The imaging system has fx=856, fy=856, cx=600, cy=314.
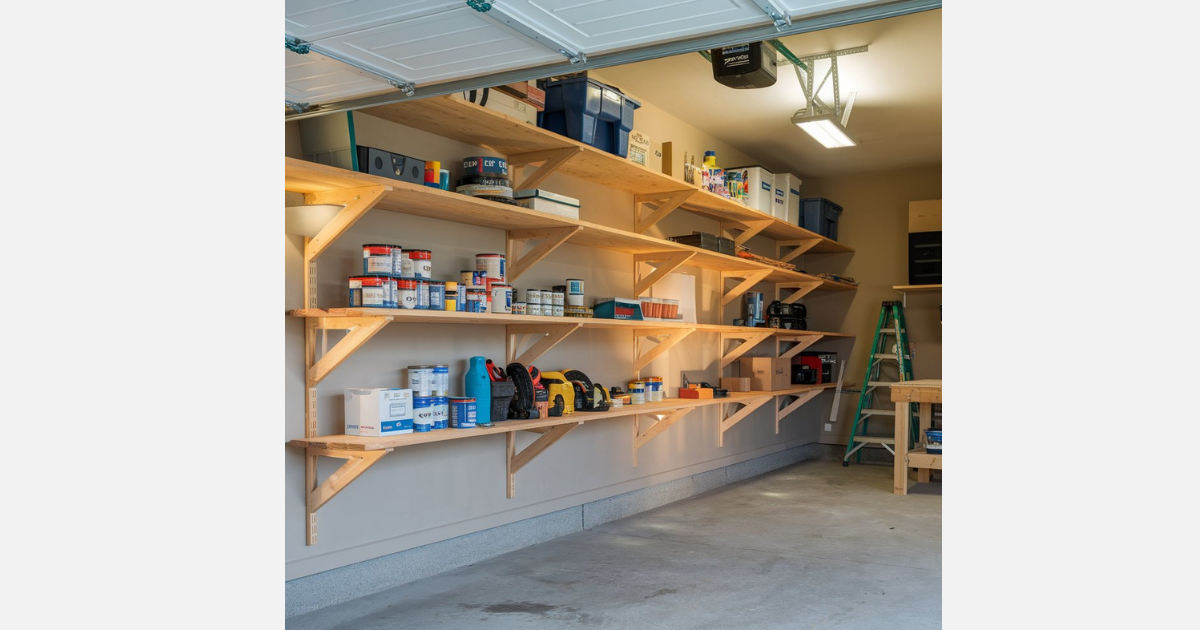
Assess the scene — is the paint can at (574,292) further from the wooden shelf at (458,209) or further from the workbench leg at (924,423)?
the workbench leg at (924,423)

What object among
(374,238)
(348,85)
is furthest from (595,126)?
(348,85)

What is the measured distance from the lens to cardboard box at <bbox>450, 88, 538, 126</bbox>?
12.8ft

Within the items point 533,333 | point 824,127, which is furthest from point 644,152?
point 533,333

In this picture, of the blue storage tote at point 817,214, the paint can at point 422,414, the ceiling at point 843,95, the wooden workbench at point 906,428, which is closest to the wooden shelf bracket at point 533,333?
the paint can at point 422,414

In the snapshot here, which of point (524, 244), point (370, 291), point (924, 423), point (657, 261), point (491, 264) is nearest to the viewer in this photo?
point (370, 291)

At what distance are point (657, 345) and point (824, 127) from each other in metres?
1.88

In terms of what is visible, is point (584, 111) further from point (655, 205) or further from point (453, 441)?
point (453, 441)

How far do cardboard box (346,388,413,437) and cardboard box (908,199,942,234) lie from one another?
5.98 metres

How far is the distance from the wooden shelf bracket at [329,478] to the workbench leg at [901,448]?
178 inches

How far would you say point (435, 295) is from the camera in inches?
149

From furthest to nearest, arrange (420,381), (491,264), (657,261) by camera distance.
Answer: (657,261), (491,264), (420,381)

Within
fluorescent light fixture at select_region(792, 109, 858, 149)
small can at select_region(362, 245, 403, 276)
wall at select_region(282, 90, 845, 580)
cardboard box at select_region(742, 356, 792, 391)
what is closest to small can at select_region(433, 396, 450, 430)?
wall at select_region(282, 90, 845, 580)
